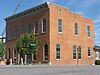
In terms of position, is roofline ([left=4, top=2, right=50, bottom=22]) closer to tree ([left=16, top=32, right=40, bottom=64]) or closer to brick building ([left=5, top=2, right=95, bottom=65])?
brick building ([left=5, top=2, right=95, bottom=65])

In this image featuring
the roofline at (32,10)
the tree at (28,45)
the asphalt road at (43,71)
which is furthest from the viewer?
the roofline at (32,10)

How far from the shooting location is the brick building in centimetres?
4256

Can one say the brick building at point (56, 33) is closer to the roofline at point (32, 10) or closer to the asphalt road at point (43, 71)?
the roofline at point (32, 10)

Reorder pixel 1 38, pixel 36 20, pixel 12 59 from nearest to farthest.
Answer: pixel 36 20
pixel 12 59
pixel 1 38

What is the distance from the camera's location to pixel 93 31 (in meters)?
54.5

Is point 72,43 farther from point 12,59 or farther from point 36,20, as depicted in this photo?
point 12,59

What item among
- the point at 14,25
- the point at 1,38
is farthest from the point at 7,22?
the point at 1,38

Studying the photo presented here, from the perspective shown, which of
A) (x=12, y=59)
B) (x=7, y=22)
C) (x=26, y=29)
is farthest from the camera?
(x=7, y=22)

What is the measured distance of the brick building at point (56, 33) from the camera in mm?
42562

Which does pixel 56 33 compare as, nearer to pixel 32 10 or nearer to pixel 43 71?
pixel 32 10

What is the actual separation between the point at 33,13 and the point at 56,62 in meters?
10.7

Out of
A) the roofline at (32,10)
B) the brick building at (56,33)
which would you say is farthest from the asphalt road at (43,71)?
the roofline at (32,10)

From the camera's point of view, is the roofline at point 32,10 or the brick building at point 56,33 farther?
the roofline at point 32,10

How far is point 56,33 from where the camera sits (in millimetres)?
43344
